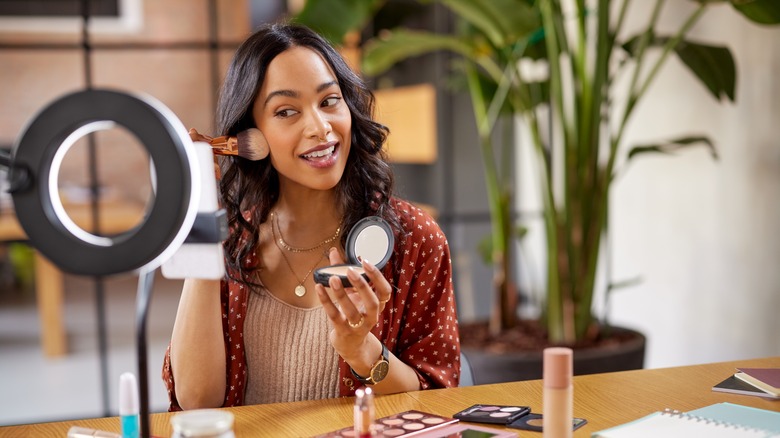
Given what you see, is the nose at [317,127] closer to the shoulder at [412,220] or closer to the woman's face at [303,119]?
the woman's face at [303,119]

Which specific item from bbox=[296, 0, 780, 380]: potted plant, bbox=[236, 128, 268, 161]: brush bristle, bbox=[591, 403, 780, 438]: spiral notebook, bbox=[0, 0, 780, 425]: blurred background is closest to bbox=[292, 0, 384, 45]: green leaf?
bbox=[296, 0, 780, 380]: potted plant

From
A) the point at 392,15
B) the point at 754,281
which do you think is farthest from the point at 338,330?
the point at 392,15

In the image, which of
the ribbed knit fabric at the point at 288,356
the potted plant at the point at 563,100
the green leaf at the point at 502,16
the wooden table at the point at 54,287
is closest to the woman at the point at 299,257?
the ribbed knit fabric at the point at 288,356

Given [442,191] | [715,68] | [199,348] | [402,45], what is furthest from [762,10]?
[442,191]

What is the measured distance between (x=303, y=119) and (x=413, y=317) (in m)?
0.45

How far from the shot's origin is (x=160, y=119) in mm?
907

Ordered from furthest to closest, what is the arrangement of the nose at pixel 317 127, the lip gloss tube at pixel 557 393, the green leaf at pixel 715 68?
the green leaf at pixel 715 68, the nose at pixel 317 127, the lip gloss tube at pixel 557 393

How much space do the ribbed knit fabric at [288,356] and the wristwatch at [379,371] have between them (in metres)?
0.16

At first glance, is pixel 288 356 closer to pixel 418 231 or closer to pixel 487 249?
pixel 418 231

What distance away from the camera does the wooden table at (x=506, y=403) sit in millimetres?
1360

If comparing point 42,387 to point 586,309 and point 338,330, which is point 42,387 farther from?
point 338,330

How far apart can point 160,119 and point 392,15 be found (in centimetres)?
262

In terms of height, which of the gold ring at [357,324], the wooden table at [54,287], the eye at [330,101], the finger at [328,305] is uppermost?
the eye at [330,101]

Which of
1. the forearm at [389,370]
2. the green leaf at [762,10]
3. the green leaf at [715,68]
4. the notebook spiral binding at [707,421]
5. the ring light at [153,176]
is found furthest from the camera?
the green leaf at [715,68]
